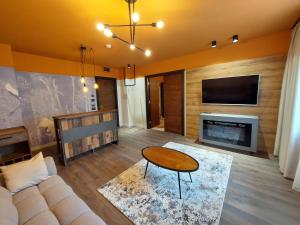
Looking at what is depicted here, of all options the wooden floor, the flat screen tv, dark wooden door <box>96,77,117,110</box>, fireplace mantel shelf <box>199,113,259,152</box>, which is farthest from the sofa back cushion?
dark wooden door <box>96,77,117,110</box>

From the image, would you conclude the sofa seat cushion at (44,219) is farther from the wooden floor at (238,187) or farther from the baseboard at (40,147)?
the baseboard at (40,147)

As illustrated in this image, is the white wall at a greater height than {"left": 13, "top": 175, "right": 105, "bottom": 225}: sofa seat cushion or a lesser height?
greater

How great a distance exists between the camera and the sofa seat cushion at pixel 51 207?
3.63 feet

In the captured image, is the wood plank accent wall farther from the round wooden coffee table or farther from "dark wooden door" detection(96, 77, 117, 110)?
"dark wooden door" detection(96, 77, 117, 110)

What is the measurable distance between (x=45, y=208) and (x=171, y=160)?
5.23 feet

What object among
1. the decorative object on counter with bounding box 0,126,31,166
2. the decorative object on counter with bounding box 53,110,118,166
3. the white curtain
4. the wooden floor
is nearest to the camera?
the wooden floor

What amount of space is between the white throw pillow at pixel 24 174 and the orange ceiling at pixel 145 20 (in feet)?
6.51

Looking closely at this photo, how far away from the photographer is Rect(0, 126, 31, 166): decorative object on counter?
2.52m

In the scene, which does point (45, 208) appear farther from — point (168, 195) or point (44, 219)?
point (168, 195)

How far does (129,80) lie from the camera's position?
19.2 feet

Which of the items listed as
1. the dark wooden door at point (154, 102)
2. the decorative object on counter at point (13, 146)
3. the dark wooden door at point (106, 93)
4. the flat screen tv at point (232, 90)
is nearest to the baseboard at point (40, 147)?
the decorative object on counter at point (13, 146)

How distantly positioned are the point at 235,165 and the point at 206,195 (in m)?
1.16

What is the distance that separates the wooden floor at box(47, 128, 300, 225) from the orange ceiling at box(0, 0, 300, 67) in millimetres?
2605

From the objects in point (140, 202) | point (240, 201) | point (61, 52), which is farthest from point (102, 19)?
point (240, 201)
